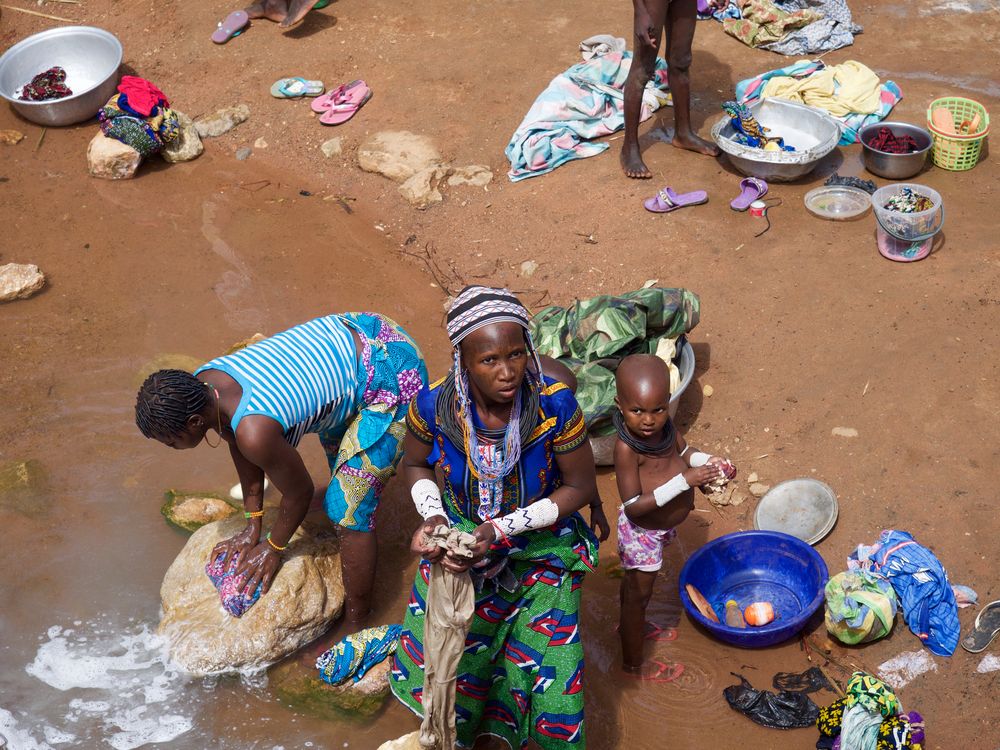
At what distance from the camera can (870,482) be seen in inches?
174

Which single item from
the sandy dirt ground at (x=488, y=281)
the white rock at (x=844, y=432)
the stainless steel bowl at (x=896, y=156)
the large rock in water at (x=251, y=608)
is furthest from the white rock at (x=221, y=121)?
the white rock at (x=844, y=432)

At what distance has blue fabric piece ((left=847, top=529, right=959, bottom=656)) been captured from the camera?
3744mm

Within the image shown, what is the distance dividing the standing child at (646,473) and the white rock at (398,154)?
381cm

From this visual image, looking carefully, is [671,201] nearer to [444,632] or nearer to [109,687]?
[444,632]

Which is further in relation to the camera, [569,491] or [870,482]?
[870,482]

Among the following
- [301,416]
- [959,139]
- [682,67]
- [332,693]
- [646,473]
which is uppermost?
[301,416]

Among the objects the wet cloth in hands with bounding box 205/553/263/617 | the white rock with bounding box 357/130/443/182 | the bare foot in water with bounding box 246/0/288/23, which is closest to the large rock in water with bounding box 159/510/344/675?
the wet cloth in hands with bounding box 205/553/263/617

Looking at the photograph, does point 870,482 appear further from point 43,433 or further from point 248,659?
point 43,433

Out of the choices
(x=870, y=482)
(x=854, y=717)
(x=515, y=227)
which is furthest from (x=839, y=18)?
(x=854, y=717)

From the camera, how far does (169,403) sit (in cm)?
321

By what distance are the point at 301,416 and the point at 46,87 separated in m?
5.97

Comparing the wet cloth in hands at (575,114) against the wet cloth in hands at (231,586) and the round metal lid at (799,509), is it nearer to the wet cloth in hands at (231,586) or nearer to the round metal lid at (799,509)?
the round metal lid at (799,509)

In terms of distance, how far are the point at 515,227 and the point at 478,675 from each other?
370 centimetres

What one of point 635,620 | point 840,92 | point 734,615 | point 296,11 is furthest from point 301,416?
point 296,11
